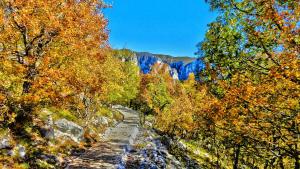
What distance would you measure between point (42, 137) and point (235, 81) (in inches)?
665

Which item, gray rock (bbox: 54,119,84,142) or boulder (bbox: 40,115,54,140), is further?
gray rock (bbox: 54,119,84,142)

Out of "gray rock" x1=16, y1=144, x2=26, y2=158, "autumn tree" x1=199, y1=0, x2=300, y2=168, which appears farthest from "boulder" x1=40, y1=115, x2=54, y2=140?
"autumn tree" x1=199, y1=0, x2=300, y2=168

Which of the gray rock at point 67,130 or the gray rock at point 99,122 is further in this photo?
the gray rock at point 99,122

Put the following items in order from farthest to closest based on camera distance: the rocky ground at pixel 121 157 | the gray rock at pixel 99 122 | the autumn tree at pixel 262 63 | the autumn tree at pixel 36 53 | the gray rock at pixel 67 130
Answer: the gray rock at pixel 99 122, the gray rock at pixel 67 130, the rocky ground at pixel 121 157, the autumn tree at pixel 36 53, the autumn tree at pixel 262 63

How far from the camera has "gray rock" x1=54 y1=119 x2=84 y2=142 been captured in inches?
1104

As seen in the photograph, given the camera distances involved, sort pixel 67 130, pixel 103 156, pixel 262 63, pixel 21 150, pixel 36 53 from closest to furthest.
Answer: pixel 262 63, pixel 21 150, pixel 36 53, pixel 103 156, pixel 67 130

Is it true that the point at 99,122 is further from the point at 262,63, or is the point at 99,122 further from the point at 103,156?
the point at 262,63

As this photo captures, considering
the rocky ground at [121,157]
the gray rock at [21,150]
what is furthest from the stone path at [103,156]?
the gray rock at [21,150]

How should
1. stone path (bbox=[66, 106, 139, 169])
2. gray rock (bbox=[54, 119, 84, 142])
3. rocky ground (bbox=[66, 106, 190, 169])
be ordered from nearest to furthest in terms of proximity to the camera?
stone path (bbox=[66, 106, 139, 169]), rocky ground (bbox=[66, 106, 190, 169]), gray rock (bbox=[54, 119, 84, 142])

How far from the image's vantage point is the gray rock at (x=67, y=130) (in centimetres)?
2804

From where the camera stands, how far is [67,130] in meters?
29.2

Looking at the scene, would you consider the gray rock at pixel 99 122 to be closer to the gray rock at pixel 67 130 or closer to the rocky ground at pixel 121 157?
the rocky ground at pixel 121 157

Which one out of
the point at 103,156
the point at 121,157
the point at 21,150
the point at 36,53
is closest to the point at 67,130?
the point at 103,156

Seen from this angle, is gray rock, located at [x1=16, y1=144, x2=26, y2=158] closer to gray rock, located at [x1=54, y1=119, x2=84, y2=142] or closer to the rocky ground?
the rocky ground
